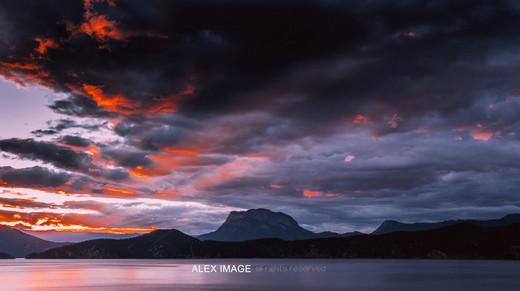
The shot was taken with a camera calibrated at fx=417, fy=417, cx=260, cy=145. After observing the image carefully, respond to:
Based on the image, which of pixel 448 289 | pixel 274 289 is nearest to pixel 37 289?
pixel 274 289

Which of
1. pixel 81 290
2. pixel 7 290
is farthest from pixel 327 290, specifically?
pixel 7 290

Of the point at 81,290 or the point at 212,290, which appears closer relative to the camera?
the point at 212,290

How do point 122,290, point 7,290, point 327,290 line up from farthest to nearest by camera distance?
point 7,290 < point 122,290 < point 327,290

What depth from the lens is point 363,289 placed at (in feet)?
417

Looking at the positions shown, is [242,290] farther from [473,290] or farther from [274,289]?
[473,290]

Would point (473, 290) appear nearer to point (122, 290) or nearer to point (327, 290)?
point (327, 290)

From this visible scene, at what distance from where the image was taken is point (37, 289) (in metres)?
138

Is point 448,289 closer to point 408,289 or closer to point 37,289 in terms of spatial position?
point 408,289

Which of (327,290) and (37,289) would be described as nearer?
(327,290)

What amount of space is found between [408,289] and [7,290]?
128 m

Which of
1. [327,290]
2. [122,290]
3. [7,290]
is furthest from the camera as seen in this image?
[7,290]

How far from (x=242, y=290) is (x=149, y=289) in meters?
31.1

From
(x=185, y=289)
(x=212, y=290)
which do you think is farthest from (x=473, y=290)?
(x=185, y=289)

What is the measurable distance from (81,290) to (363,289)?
3476 inches
